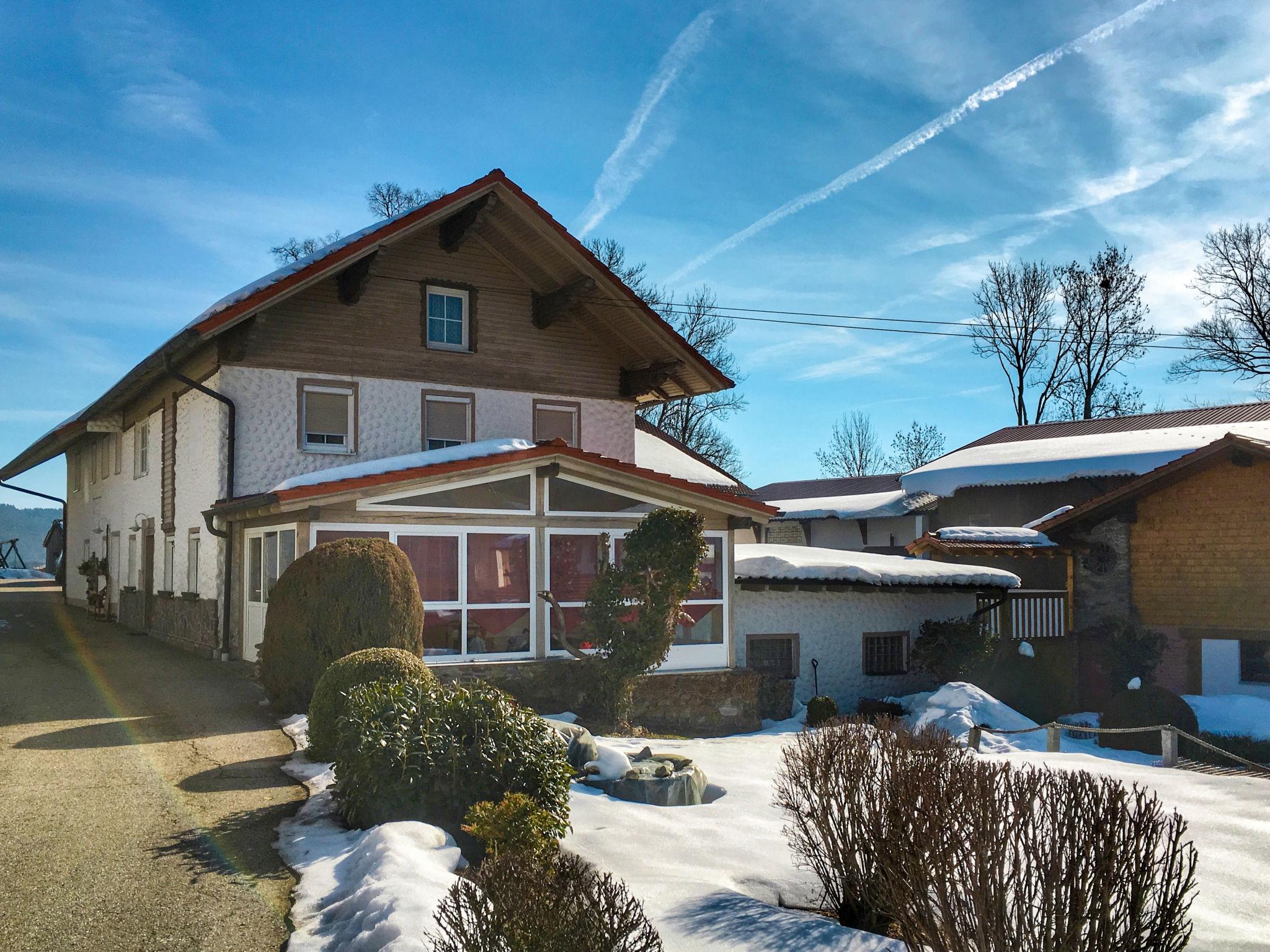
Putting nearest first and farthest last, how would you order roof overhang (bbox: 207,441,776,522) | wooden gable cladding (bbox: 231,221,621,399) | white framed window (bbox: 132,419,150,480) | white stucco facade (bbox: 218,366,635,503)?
roof overhang (bbox: 207,441,776,522) → white stucco facade (bbox: 218,366,635,503) → wooden gable cladding (bbox: 231,221,621,399) → white framed window (bbox: 132,419,150,480)

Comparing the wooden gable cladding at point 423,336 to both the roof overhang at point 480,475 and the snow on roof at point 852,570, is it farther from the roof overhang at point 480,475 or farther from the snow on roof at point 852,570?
the snow on roof at point 852,570

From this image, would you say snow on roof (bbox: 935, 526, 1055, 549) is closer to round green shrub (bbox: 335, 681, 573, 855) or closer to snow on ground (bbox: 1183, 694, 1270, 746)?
snow on ground (bbox: 1183, 694, 1270, 746)

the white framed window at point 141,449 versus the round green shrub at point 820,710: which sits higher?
the white framed window at point 141,449

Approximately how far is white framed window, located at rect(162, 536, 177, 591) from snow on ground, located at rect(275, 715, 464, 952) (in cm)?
1385

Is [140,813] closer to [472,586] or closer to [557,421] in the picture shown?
[472,586]

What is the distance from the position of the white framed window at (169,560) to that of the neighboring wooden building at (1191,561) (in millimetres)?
18106

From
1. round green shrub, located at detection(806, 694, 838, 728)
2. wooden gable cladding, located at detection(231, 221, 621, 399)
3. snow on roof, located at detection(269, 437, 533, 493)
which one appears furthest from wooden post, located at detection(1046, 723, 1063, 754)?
wooden gable cladding, located at detection(231, 221, 621, 399)

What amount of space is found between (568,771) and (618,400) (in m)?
14.4

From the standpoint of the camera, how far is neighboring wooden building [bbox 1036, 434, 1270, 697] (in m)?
20.8

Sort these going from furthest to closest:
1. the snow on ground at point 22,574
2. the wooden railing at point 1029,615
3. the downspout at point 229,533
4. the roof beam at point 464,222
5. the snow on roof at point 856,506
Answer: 1. the snow on ground at point 22,574
2. the snow on roof at point 856,506
3. the wooden railing at point 1029,615
4. the roof beam at point 464,222
5. the downspout at point 229,533

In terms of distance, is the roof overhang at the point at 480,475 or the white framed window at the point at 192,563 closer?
the roof overhang at the point at 480,475

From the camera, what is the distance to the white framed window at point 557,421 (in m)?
20.7

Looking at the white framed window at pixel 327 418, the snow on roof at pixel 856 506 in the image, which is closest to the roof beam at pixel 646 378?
the white framed window at pixel 327 418

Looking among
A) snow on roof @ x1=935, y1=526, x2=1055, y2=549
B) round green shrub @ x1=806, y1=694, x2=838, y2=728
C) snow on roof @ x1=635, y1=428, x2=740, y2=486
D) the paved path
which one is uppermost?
snow on roof @ x1=635, y1=428, x2=740, y2=486
